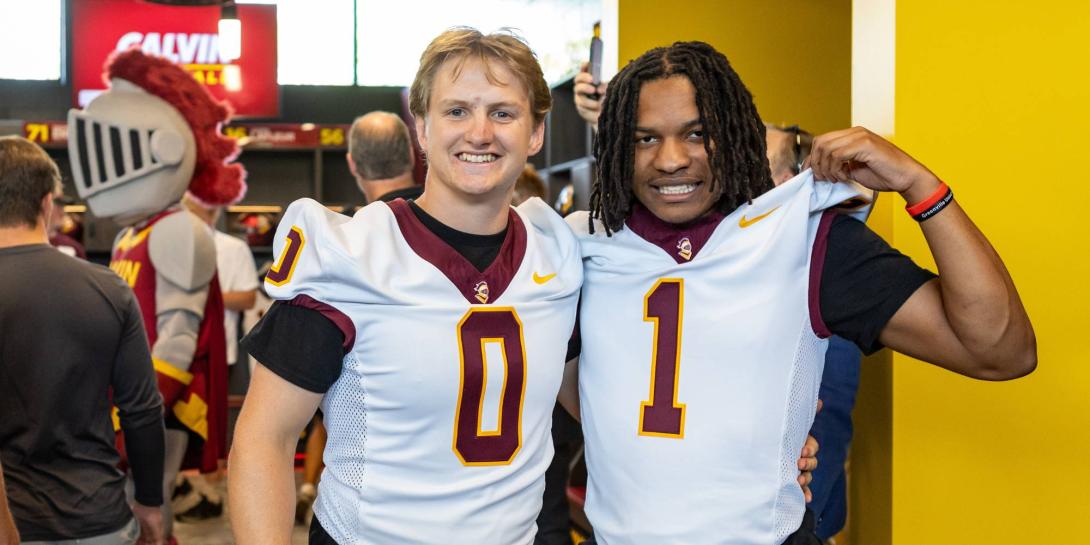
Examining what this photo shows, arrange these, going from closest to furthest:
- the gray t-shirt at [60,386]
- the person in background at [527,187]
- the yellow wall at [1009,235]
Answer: the yellow wall at [1009,235] < the gray t-shirt at [60,386] < the person in background at [527,187]

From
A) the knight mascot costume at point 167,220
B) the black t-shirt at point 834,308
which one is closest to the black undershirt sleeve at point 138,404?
the knight mascot costume at point 167,220

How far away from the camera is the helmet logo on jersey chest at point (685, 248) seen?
166 centimetres

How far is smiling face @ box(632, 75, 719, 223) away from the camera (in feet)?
5.43

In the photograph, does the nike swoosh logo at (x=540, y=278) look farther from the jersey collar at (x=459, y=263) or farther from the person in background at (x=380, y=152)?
the person in background at (x=380, y=152)

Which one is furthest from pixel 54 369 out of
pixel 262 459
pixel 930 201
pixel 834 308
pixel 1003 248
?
pixel 1003 248

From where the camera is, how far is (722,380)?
1579 mm

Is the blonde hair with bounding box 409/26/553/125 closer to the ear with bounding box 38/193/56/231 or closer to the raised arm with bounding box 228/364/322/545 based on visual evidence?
the raised arm with bounding box 228/364/322/545

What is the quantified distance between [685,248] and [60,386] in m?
1.45

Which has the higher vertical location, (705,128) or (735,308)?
(705,128)

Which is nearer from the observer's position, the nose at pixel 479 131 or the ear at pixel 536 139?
the nose at pixel 479 131

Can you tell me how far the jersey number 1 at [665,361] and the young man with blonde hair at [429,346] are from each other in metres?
0.14

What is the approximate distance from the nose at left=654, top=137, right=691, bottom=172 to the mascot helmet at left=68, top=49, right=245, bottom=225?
242 centimetres

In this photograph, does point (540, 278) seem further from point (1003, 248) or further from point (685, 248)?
point (1003, 248)

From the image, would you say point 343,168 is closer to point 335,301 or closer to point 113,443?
point 113,443
